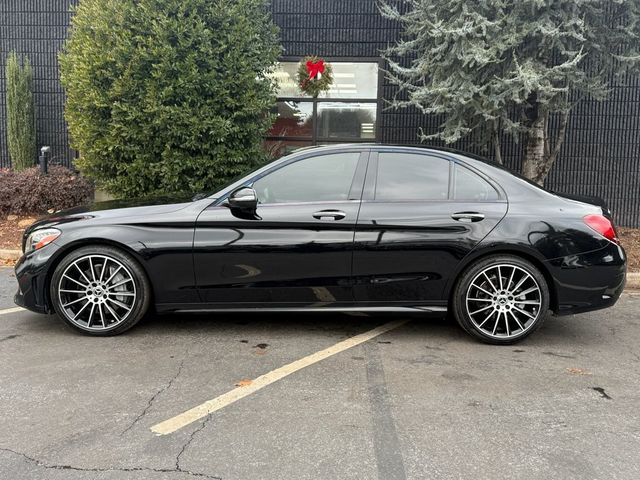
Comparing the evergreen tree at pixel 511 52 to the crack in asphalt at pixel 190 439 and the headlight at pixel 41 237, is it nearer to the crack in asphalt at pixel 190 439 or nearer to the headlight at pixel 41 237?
the headlight at pixel 41 237

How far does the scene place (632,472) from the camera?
272 cm

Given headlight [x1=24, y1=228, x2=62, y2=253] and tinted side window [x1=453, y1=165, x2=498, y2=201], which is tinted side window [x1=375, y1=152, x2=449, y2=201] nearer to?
tinted side window [x1=453, y1=165, x2=498, y2=201]

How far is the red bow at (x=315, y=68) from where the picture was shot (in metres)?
9.30

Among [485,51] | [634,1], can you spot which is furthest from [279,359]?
[634,1]

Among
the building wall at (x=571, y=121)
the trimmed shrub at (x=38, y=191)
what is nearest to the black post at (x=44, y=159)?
the trimmed shrub at (x=38, y=191)

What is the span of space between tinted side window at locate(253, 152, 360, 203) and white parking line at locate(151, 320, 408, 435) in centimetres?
117

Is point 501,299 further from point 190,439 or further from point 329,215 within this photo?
point 190,439

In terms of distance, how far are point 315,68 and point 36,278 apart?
6188 millimetres

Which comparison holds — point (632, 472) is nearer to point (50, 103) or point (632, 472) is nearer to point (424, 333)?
point (424, 333)

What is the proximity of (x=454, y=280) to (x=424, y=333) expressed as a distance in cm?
61

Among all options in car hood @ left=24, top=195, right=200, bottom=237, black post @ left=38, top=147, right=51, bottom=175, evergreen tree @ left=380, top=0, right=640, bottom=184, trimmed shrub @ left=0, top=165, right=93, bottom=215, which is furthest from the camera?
black post @ left=38, top=147, right=51, bottom=175

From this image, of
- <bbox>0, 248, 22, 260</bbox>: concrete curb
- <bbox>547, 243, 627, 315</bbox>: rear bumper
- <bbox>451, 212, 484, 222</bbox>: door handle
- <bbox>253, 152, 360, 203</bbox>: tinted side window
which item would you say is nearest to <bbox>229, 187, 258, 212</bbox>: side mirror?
<bbox>253, 152, 360, 203</bbox>: tinted side window

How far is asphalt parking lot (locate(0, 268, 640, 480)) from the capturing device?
2769mm

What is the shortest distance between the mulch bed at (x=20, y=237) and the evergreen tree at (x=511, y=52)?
2148mm
